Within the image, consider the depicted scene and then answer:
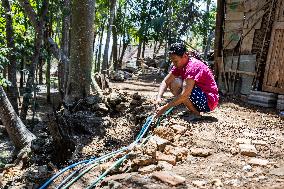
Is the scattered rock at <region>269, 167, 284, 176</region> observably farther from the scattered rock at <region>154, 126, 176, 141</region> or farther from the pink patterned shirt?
the pink patterned shirt

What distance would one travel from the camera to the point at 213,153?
12.2ft

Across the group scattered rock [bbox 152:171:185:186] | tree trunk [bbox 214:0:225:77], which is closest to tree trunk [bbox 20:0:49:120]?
tree trunk [bbox 214:0:225:77]

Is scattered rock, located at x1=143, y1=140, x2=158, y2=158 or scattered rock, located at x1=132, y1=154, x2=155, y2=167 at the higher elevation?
scattered rock, located at x1=143, y1=140, x2=158, y2=158

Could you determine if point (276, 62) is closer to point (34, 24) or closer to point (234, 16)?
point (234, 16)

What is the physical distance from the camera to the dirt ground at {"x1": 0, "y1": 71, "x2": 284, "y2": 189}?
9.64 ft

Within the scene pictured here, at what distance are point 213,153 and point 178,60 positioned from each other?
58.5 inches

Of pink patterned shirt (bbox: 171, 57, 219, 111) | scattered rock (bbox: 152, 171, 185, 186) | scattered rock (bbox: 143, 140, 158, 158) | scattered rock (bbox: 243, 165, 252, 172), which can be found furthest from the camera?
pink patterned shirt (bbox: 171, 57, 219, 111)

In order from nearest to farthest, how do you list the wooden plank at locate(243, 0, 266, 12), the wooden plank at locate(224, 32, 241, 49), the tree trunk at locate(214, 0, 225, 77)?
the wooden plank at locate(243, 0, 266, 12), the wooden plank at locate(224, 32, 241, 49), the tree trunk at locate(214, 0, 225, 77)

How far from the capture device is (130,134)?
5723mm

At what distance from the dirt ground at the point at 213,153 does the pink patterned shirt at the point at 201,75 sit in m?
0.42

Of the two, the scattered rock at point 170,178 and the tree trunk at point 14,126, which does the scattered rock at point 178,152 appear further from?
the tree trunk at point 14,126

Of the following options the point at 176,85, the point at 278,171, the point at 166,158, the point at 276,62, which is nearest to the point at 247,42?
the point at 276,62

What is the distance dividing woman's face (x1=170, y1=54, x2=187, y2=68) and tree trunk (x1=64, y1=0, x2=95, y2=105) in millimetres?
3389

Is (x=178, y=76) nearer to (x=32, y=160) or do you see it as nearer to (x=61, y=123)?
(x=61, y=123)
